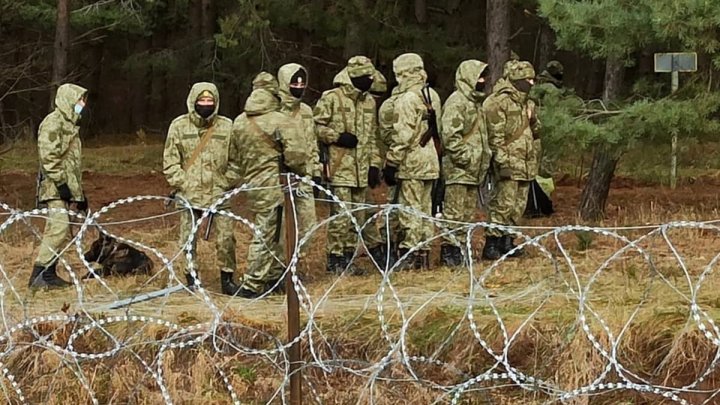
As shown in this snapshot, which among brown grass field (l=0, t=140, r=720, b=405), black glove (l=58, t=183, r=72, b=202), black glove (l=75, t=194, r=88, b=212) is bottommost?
brown grass field (l=0, t=140, r=720, b=405)

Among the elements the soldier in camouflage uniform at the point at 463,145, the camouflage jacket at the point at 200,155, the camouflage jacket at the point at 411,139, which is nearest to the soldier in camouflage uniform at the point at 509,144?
the soldier in camouflage uniform at the point at 463,145

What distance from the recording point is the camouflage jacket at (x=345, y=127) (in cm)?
1012

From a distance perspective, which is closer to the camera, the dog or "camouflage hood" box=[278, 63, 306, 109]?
"camouflage hood" box=[278, 63, 306, 109]

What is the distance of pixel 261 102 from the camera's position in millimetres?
9102

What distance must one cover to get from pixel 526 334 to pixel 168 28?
943 inches

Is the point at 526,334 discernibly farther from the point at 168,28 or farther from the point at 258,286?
the point at 168,28

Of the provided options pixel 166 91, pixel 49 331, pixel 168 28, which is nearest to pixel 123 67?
pixel 168 28

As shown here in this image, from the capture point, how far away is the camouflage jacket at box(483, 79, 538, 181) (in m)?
10.5

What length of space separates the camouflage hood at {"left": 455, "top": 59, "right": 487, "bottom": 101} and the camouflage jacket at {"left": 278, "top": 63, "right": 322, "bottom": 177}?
136cm

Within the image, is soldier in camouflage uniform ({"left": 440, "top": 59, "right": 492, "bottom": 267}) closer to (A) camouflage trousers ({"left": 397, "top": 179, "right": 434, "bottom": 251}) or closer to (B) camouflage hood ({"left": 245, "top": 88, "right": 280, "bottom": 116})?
(A) camouflage trousers ({"left": 397, "top": 179, "right": 434, "bottom": 251})

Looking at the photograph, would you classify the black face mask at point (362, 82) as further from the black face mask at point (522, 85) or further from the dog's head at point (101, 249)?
the dog's head at point (101, 249)

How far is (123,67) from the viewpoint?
26609mm

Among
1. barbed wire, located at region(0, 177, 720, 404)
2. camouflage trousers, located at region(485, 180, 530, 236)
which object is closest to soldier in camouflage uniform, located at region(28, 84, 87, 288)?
barbed wire, located at region(0, 177, 720, 404)

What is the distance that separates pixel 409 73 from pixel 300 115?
3.89 ft
